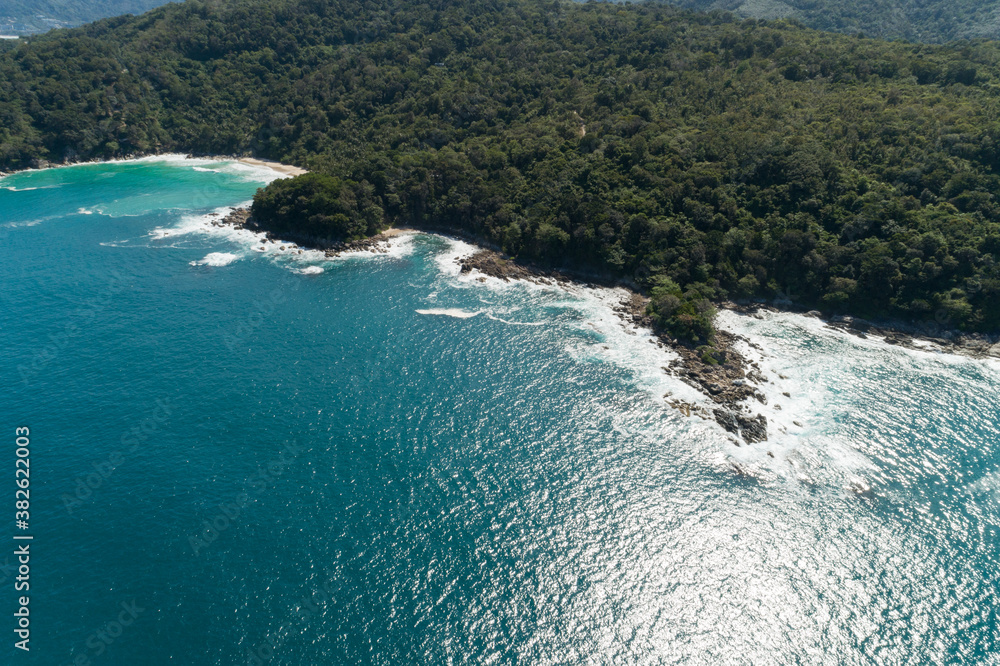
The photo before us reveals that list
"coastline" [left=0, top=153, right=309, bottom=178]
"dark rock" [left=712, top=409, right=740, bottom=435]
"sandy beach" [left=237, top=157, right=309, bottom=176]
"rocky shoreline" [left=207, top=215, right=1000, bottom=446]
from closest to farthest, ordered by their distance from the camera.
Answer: "dark rock" [left=712, top=409, right=740, bottom=435]
"rocky shoreline" [left=207, top=215, right=1000, bottom=446]
"sandy beach" [left=237, top=157, right=309, bottom=176]
"coastline" [left=0, top=153, right=309, bottom=178]

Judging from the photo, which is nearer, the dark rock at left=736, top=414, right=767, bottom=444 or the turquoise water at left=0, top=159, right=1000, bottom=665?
the turquoise water at left=0, top=159, right=1000, bottom=665

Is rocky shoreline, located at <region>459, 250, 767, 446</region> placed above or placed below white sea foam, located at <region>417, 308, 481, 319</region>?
below

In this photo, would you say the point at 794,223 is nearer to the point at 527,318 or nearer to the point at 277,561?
the point at 527,318

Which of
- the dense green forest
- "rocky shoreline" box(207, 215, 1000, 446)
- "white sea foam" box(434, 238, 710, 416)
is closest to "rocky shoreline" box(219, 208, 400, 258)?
the dense green forest

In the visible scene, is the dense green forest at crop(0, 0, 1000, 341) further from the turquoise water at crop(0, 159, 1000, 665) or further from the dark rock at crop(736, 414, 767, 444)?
the dark rock at crop(736, 414, 767, 444)

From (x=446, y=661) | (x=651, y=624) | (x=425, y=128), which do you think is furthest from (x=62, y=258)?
(x=651, y=624)

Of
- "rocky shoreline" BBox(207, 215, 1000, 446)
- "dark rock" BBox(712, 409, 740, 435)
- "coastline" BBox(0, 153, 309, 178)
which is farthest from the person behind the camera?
"coastline" BBox(0, 153, 309, 178)
